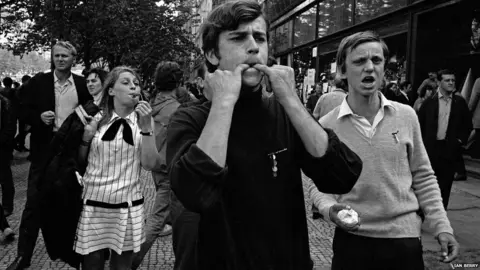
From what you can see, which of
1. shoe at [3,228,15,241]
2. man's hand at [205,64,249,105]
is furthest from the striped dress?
shoe at [3,228,15,241]

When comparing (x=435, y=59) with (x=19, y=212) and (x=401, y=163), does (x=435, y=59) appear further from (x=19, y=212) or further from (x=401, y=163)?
(x=401, y=163)

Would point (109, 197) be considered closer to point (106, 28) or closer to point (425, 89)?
point (425, 89)

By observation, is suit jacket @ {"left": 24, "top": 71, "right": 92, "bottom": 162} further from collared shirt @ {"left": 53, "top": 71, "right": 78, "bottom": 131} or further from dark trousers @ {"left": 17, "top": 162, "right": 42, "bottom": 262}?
dark trousers @ {"left": 17, "top": 162, "right": 42, "bottom": 262}

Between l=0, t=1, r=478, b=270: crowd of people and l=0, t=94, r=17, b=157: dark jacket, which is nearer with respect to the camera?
l=0, t=1, r=478, b=270: crowd of people

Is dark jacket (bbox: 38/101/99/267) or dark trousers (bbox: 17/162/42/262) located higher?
dark jacket (bbox: 38/101/99/267)

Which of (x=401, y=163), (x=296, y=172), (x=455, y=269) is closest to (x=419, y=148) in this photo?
(x=401, y=163)

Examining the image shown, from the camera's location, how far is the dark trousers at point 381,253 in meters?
2.75

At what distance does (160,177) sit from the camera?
560 centimetres

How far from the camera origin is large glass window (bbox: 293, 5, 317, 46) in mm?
20878

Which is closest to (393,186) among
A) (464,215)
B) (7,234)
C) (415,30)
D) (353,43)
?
(353,43)

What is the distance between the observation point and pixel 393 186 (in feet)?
9.22

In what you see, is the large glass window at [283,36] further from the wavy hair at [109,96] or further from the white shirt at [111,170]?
the white shirt at [111,170]

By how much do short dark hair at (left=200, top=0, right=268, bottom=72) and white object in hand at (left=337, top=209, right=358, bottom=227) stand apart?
3.33 ft

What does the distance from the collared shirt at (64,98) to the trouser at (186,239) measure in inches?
138
